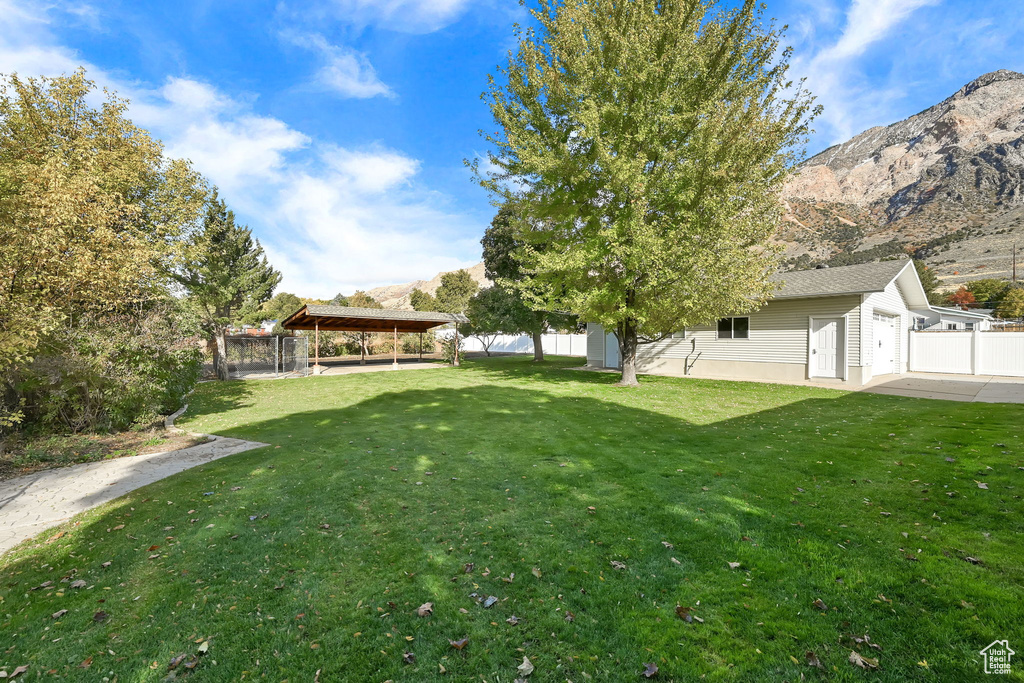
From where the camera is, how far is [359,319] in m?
21.6

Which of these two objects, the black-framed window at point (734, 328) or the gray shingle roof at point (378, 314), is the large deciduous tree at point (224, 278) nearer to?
the gray shingle roof at point (378, 314)

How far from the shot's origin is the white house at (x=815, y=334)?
14070mm

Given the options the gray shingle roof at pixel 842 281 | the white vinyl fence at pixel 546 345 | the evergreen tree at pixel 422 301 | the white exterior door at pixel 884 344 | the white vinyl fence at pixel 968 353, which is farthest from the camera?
the evergreen tree at pixel 422 301

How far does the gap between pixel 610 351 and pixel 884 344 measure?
35.5ft

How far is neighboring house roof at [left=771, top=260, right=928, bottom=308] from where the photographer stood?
1368cm

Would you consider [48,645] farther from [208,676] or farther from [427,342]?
[427,342]

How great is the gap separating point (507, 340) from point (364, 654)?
39034mm

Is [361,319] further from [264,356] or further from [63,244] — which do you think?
[63,244]

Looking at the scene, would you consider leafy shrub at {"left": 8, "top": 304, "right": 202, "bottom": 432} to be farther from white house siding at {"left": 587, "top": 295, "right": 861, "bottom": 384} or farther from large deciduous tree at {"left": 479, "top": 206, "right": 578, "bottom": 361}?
white house siding at {"left": 587, "top": 295, "right": 861, "bottom": 384}

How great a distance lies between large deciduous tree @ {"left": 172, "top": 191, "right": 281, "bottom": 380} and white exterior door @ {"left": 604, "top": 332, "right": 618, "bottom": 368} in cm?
1766

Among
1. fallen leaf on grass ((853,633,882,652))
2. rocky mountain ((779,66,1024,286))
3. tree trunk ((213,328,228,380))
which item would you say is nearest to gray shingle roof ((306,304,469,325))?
tree trunk ((213,328,228,380))

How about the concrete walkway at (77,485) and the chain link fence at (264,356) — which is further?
the chain link fence at (264,356)

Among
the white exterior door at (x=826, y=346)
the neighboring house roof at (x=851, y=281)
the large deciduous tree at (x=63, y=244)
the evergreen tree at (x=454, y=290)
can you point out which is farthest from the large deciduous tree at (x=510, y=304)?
the evergreen tree at (x=454, y=290)

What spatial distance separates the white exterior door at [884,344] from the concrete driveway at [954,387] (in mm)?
441
